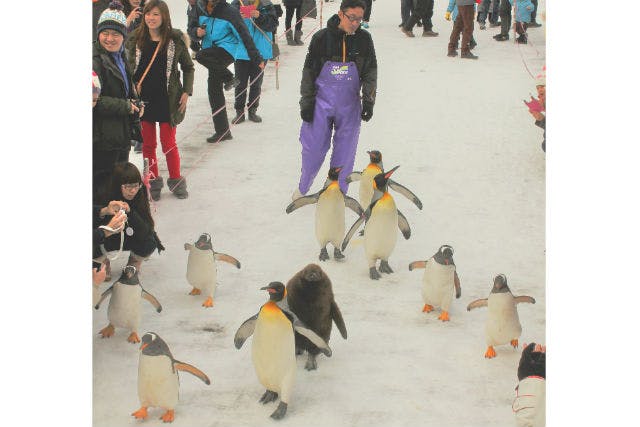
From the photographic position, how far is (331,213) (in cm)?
498

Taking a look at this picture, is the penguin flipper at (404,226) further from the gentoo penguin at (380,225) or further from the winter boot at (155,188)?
the winter boot at (155,188)

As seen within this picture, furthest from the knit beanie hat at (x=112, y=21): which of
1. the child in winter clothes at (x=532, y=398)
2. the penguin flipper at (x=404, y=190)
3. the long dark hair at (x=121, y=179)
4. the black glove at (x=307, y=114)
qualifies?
the child in winter clothes at (x=532, y=398)

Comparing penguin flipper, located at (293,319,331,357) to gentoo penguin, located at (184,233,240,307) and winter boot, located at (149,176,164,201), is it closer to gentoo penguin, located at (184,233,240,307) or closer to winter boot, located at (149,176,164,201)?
gentoo penguin, located at (184,233,240,307)

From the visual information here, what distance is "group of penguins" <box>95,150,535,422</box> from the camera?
3541 mm

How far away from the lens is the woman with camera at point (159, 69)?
18.6 feet

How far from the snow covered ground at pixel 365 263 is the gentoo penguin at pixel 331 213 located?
0.12m

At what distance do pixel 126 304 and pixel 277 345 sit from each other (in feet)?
2.97

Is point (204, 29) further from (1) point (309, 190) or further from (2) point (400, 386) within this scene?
(2) point (400, 386)

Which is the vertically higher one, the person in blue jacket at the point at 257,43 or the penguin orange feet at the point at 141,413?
the person in blue jacket at the point at 257,43

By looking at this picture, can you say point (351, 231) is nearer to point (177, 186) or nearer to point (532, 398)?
point (177, 186)

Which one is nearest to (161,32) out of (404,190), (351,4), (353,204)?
(351,4)

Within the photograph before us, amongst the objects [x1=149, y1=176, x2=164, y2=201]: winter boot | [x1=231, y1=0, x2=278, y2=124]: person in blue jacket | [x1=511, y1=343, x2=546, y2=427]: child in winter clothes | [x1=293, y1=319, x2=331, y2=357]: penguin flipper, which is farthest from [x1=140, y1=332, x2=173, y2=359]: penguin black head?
[x1=231, y1=0, x2=278, y2=124]: person in blue jacket

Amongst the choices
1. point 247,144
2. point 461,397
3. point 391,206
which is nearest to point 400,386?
point 461,397

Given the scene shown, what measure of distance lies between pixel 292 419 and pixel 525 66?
648 centimetres
